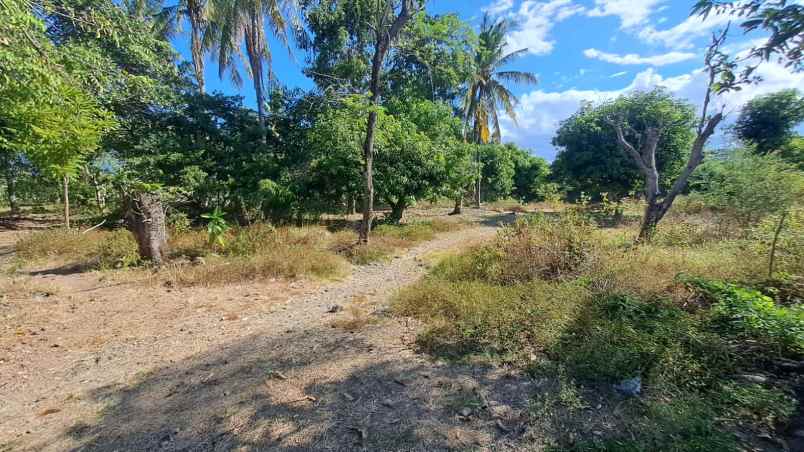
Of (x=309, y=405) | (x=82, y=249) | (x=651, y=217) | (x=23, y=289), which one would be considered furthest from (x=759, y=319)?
(x=82, y=249)

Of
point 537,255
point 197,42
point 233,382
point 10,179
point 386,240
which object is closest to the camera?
point 233,382

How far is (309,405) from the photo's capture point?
2.49 m

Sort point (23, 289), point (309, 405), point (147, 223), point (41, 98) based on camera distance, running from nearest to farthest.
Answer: point (309, 405) → point (41, 98) → point (23, 289) → point (147, 223)

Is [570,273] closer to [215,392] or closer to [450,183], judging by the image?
[215,392]

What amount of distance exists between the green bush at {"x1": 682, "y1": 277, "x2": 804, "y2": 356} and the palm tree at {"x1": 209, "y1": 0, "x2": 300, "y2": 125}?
497 inches

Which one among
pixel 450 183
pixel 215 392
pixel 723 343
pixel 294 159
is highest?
pixel 294 159

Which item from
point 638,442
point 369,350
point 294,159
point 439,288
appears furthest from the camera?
point 294,159

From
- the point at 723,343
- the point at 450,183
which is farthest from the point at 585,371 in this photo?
the point at 450,183

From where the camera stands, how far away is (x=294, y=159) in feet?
40.6

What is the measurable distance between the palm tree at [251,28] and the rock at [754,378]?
13000mm

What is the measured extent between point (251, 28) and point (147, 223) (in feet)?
31.1

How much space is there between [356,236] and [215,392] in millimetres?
6981

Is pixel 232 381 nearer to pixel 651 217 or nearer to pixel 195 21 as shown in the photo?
pixel 651 217

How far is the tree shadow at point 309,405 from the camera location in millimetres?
2158
